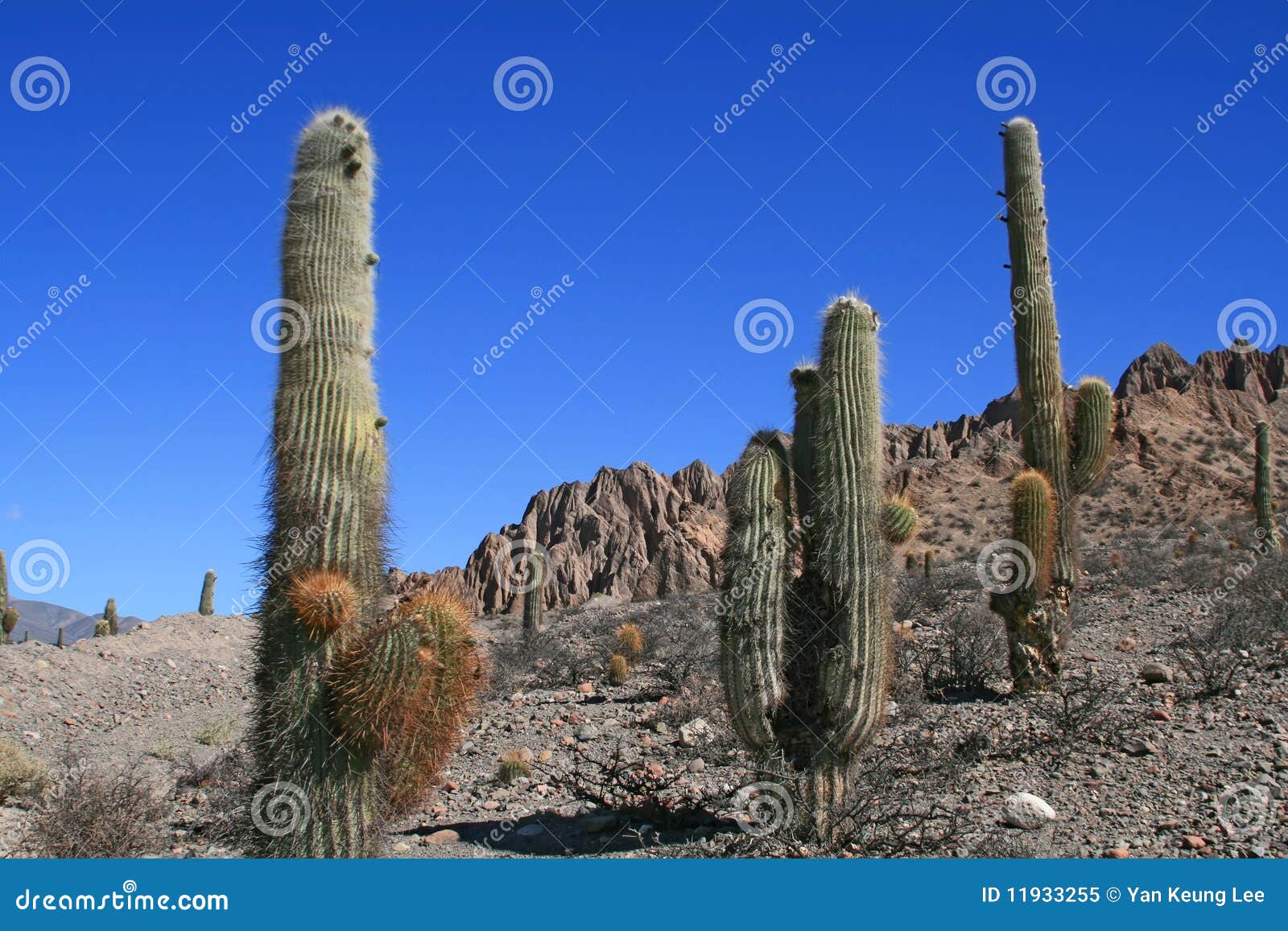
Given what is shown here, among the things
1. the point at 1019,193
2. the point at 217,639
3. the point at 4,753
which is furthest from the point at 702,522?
the point at 4,753

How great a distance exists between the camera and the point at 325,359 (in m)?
5.51

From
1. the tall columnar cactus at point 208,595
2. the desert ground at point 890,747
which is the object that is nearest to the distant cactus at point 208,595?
the tall columnar cactus at point 208,595

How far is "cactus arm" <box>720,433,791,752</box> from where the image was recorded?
6273 mm

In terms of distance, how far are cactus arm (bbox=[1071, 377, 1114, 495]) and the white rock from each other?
4.83 m

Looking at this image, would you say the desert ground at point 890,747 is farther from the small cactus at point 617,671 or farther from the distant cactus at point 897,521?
the distant cactus at point 897,521

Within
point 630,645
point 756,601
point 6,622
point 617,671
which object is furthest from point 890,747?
point 6,622

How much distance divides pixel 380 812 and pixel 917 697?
215 inches

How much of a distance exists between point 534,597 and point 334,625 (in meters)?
13.5

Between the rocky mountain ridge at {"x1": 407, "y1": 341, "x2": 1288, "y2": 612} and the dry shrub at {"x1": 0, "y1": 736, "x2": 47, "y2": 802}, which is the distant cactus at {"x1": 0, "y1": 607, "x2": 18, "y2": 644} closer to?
the dry shrub at {"x1": 0, "y1": 736, "x2": 47, "y2": 802}

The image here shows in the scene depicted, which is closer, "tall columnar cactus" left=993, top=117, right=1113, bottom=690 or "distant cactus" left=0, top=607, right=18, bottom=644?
"tall columnar cactus" left=993, top=117, right=1113, bottom=690

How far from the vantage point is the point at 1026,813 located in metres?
6.22

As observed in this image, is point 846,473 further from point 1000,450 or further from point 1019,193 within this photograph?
point 1000,450

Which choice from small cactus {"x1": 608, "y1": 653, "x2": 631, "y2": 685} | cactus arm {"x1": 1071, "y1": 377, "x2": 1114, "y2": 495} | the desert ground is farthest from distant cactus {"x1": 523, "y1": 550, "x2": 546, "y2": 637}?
cactus arm {"x1": 1071, "y1": 377, "x2": 1114, "y2": 495}

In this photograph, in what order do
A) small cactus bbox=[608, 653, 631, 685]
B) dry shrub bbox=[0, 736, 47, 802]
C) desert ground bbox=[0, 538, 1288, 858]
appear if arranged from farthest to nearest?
small cactus bbox=[608, 653, 631, 685] → dry shrub bbox=[0, 736, 47, 802] → desert ground bbox=[0, 538, 1288, 858]
